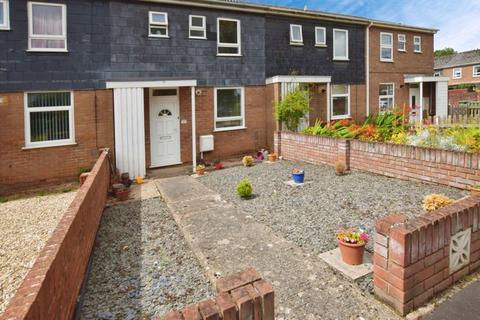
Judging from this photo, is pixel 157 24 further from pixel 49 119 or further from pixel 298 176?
pixel 298 176

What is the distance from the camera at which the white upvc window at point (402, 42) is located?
56.9 ft

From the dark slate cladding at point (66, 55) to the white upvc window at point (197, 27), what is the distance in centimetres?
275

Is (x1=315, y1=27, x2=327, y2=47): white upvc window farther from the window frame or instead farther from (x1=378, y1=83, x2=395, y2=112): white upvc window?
the window frame

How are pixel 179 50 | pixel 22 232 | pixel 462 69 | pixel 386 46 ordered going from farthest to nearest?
pixel 462 69 → pixel 386 46 → pixel 179 50 → pixel 22 232

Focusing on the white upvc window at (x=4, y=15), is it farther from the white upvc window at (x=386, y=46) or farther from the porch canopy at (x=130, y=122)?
the white upvc window at (x=386, y=46)

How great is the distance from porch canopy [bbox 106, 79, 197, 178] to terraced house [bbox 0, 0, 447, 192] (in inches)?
1.2

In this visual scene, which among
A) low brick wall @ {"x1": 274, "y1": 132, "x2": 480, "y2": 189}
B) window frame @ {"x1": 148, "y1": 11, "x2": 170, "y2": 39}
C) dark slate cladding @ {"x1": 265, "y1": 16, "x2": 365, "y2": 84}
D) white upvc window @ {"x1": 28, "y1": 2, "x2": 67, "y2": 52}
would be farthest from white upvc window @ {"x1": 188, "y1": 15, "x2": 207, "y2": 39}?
low brick wall @ {"x1": 274, "y1": 132, "x2": 480, "y2": 189}

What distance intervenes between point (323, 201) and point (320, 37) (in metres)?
10.4

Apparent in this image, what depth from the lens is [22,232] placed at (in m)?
6.11

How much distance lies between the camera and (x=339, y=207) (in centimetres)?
598

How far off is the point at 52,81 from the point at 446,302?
10.2 meters

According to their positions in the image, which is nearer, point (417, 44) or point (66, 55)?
point (66, 55)

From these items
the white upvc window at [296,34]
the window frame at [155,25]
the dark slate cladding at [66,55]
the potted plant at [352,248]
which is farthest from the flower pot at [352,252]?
the white upvc window at [296,34]

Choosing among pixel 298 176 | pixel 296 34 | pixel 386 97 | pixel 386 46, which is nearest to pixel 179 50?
pixel 296 34
